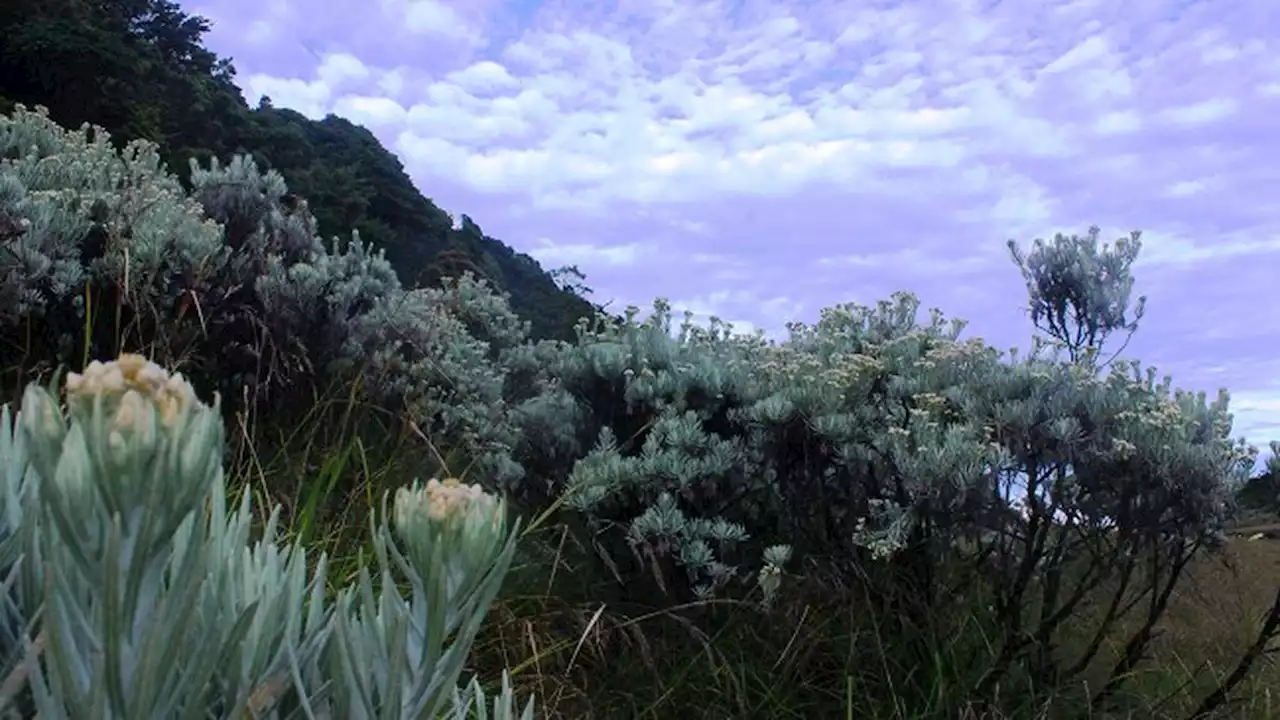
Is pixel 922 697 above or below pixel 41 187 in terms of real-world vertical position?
below

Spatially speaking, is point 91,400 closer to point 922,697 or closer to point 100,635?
point 100,635

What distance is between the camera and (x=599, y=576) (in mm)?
5188

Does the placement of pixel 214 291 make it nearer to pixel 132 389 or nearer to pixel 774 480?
pixel 774 480

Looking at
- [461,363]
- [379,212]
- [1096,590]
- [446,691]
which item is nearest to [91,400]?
[446,691]

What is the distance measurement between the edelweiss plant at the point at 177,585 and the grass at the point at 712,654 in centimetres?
251

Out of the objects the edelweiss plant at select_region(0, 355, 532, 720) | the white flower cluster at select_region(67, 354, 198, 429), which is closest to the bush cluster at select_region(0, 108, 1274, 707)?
the edelweiss plant at select_region(0, 355, 532, 720)

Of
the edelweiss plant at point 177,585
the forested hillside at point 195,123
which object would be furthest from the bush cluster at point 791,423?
the forested hillside at point 195,123

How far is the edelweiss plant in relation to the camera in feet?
3.04

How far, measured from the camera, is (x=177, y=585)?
3.34ft

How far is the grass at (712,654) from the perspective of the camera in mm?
4191

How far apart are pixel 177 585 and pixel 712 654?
3.62m

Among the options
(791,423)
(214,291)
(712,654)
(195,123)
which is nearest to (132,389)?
(712,654)

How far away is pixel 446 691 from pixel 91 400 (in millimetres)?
461

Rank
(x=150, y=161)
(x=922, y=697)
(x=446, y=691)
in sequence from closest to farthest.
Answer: (x=446, y=691) < (x=922, y=697) < (x=150, y=161)
